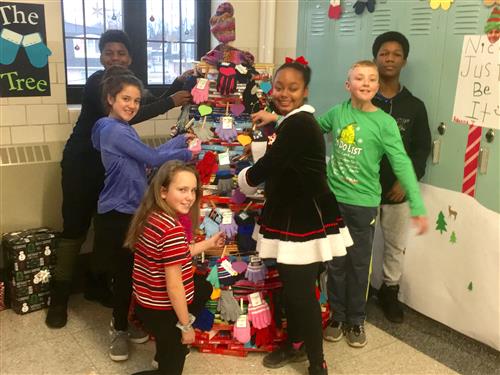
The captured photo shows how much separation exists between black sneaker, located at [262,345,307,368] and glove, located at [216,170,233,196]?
2.52ft

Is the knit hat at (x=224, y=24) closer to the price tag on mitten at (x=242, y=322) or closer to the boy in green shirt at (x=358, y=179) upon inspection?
the boy in green shirt at (x=358, y=179)

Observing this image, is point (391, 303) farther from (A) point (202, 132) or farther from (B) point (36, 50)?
(B) point (36, 50)

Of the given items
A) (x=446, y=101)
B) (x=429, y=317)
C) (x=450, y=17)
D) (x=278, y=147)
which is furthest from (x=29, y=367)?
(x=450, y=17)

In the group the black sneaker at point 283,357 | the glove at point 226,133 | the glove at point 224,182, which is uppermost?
the glove at point 226,133

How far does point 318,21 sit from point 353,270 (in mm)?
1596

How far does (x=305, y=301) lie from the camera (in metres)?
2.19

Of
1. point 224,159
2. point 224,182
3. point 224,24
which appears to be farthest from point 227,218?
point 224,24

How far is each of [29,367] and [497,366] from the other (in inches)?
84.6

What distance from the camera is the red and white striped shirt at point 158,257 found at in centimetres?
187

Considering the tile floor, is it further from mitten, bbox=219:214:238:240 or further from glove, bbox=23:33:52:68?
glove, bbox=23:33:52:68

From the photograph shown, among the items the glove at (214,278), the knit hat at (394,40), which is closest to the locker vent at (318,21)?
the knit hat at (394,40)

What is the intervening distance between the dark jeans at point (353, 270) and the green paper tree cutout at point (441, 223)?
0.42m

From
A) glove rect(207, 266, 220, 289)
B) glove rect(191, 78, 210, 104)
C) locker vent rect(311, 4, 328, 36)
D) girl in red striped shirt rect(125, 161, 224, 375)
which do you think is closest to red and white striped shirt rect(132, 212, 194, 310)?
girl in red striped shirt rect(125, 161, 224, 375)

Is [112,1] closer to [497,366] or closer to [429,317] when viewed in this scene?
[429,317]
